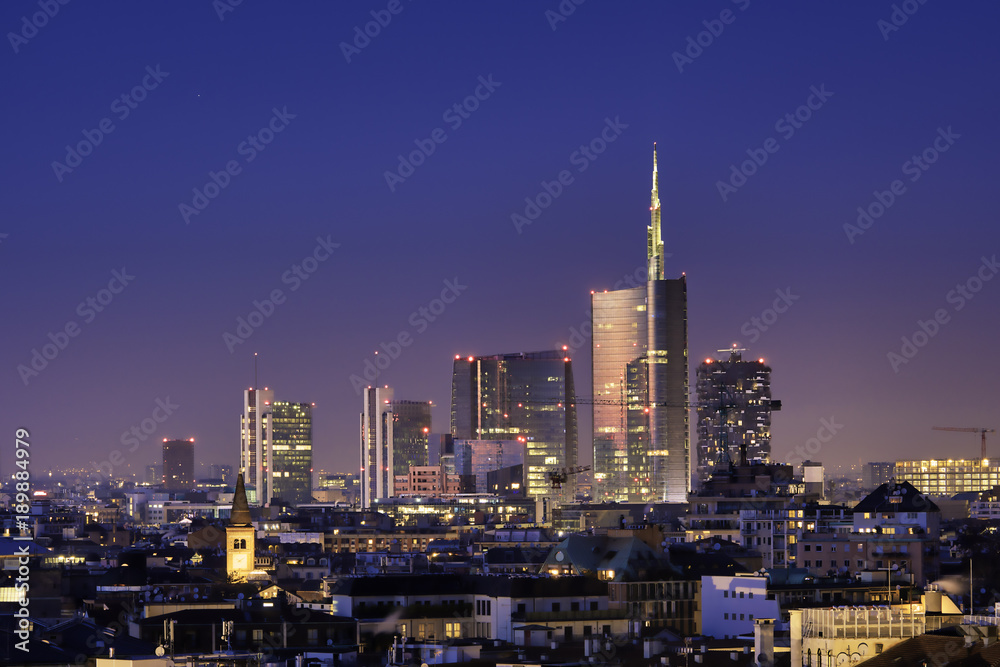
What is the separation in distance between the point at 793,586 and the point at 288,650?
26166mm

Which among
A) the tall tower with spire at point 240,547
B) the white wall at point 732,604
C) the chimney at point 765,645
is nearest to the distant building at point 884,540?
the white wall at point 732,604

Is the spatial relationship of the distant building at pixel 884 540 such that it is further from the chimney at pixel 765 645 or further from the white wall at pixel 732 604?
the chimney at pixel 765 645

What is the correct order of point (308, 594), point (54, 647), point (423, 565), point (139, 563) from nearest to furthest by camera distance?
point (54, 647), point (308, 594), point (139, 563), point (423, 565)

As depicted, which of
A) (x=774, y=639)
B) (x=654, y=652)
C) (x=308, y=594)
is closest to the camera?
(x=774, y=639)

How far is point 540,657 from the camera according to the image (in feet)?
229

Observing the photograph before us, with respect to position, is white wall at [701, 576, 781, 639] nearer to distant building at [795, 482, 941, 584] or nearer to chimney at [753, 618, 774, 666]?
chimney at [753, 618, 774, 666]

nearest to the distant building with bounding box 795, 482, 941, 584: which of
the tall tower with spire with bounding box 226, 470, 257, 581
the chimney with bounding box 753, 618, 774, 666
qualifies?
the tall tower with spire with bounding box 226, 470, 257, 581

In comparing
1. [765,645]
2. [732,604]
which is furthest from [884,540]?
[765,645]

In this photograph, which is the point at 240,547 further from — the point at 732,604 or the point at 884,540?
the point at 732,604

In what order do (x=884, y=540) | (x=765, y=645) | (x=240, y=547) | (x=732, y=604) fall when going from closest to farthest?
(x=765, y=645) → (x=732, y=604) → (x=240, y=547) → (x=884, y=540)

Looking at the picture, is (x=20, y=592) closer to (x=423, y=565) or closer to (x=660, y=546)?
(x=660, y=546)

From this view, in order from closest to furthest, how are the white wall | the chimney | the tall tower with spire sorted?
1. the chimney
2. the white wall
3. the tall tower with spire

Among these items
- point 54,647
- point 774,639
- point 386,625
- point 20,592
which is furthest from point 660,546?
point 54,647

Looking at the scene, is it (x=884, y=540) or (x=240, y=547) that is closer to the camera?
(x=240, y=547)
